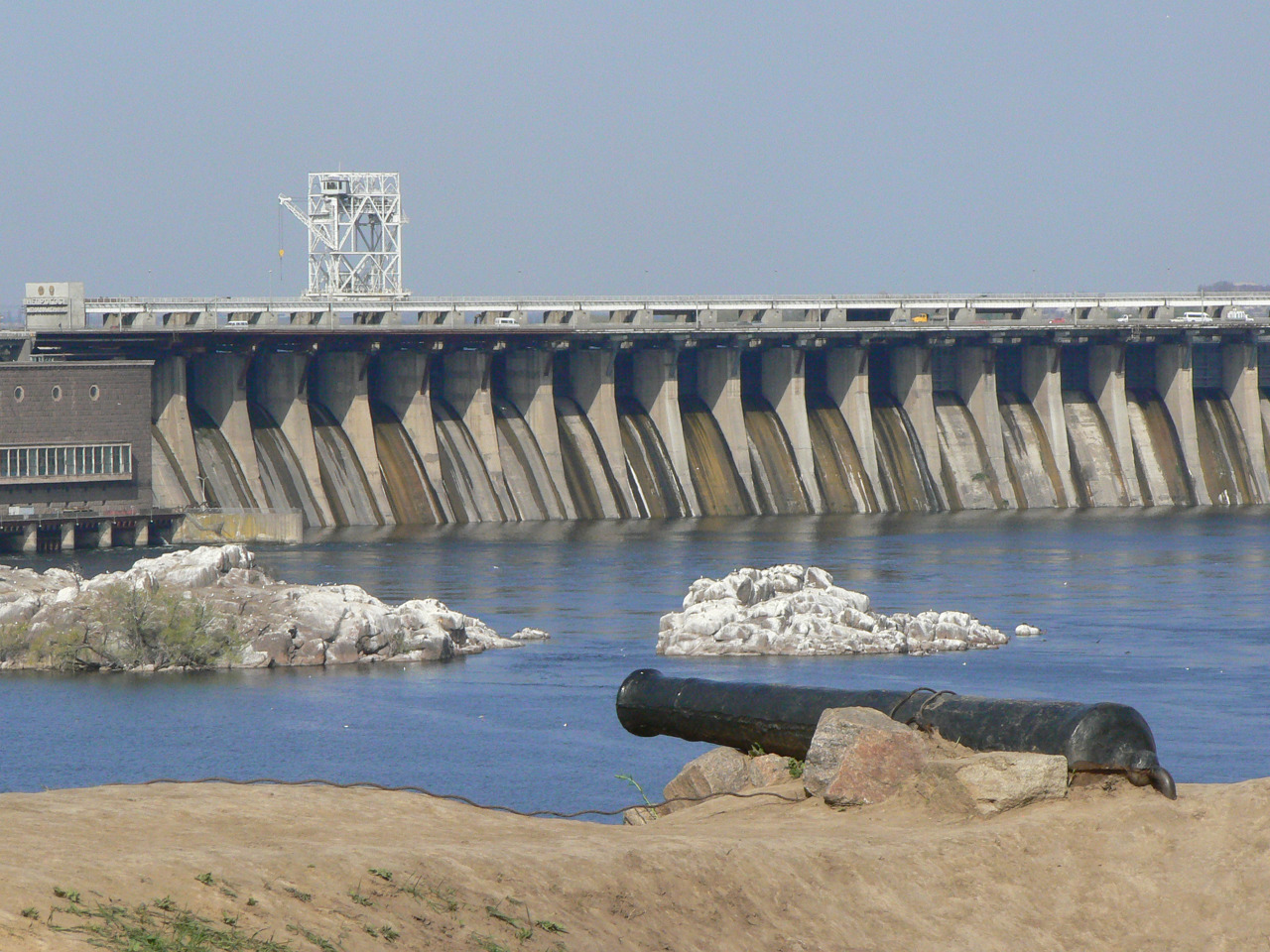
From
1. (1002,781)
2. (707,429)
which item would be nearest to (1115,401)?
(707,429)

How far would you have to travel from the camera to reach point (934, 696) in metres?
17.9

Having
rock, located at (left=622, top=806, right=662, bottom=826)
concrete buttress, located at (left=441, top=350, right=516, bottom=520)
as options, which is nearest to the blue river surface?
concrete buttress, located at (left=441, top=350, right=516, bottom=520)

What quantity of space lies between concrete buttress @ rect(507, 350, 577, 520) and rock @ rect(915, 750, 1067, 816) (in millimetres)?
75386

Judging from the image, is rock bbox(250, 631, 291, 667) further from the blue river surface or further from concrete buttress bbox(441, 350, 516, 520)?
concrete buttress bbox(441, 350, 516, 520)

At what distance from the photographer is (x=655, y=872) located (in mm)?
14250

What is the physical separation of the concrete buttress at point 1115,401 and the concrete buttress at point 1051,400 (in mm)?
2431

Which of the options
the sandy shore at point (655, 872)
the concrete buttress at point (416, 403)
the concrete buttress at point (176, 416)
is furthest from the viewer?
the concrete buttress at point (416, 403)

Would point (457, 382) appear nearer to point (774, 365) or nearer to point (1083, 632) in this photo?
point (774, 365)

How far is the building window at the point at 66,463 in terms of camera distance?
2940 inches

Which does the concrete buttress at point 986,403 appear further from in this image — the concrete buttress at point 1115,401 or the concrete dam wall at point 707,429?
the concrete buttress at point 1115,401

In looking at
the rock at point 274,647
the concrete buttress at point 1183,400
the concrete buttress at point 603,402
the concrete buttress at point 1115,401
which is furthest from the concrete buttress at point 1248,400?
the rock at point 274,647

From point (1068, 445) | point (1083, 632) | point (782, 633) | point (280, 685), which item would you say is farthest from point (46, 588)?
point (1068, 445)

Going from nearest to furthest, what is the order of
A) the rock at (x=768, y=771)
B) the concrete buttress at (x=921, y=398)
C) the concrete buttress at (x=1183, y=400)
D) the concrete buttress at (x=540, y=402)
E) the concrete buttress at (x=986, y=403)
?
the rock at (x=768, y=771) → the concrete buttress at (x=540, y=402) → the concrete buttress at (x=921, y=398) → the concrete buttress at (x=986, y=403) → the concrete buttress at (x=1183, y=400)

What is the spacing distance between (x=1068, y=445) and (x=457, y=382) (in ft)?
115
